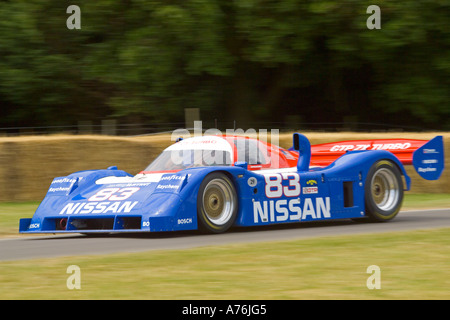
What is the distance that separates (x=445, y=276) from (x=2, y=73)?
17.6m

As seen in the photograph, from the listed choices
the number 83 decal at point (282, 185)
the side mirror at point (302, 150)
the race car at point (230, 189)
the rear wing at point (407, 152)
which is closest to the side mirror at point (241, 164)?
the race car at point (230, 189)

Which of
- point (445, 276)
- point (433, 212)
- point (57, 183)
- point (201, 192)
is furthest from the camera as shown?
point (433, 212)

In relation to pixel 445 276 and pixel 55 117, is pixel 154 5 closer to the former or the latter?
pixel 55 117

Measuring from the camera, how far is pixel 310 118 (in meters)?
25.1

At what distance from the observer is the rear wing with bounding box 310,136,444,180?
1052cm

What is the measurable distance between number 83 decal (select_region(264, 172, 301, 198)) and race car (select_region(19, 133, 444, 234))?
0.01 meters

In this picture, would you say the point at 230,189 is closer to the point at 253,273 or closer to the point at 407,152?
the point at 253,273

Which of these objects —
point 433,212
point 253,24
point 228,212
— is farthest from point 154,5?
point 228,212

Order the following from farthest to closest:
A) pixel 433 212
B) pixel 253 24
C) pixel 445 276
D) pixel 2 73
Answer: pixel 2 73 < pixel 253 24 < pixel 433 212 < pixel 445 276

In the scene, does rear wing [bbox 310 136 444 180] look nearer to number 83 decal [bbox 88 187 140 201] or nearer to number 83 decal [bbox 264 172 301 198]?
number 83 decal [bbox 264 172 301 198]

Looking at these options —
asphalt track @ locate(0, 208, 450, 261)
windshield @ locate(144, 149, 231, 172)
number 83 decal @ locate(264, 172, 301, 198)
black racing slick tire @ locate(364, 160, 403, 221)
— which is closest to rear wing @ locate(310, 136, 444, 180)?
black racing slick tire @ locate(364, 160, 403, 221)

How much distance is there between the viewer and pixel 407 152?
11.0 m

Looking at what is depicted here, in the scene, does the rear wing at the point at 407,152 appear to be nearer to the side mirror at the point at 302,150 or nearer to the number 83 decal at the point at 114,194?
the side mirror at the point at 302,150

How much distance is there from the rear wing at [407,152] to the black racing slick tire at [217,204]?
2.04 m
